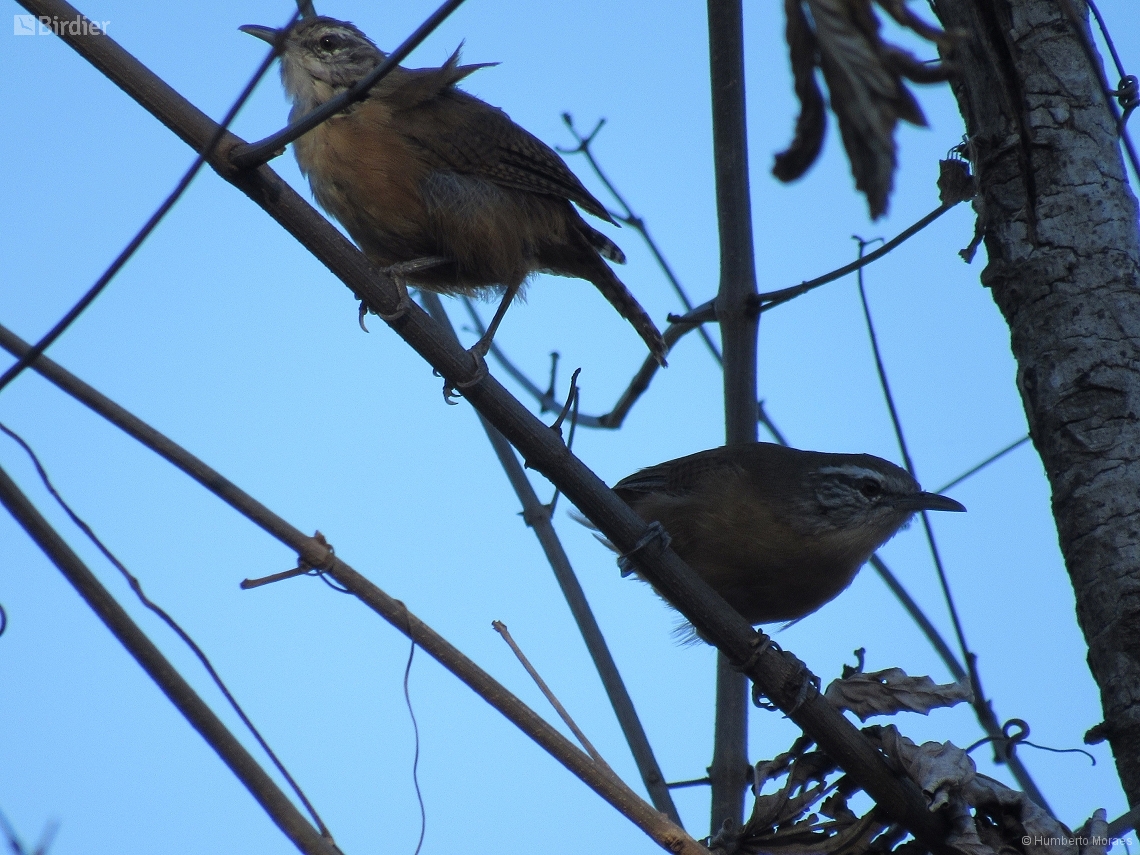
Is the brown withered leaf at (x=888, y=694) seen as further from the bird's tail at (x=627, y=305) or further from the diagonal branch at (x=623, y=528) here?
the bird's tail at (x=627, y=305)

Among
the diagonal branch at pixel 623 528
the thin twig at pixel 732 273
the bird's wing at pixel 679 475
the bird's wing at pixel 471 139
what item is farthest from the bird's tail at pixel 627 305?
the diagonal branch at pixel 623 528

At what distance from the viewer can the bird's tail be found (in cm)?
438

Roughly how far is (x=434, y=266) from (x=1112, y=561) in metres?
2.44

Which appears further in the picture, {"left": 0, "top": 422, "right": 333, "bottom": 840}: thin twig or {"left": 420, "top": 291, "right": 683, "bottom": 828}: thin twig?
{"left": 420, "top": 291, "right": 683, "bottom": 828}: thin twig

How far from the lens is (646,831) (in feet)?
6.26

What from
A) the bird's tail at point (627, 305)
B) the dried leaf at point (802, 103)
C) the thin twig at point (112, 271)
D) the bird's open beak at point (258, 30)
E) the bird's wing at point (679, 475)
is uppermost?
the bird's open beak at point (258, 30)

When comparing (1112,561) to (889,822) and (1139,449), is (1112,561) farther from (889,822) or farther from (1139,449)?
(889,822)

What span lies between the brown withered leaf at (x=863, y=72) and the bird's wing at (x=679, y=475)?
2786 mm

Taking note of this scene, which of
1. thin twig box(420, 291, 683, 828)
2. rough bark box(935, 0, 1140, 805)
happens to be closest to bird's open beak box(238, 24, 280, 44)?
thin twig box(420, 291, 683, 828)

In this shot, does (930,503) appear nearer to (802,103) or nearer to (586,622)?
(586,622)

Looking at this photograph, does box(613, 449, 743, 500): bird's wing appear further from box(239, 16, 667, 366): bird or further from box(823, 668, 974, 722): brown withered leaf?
box(823, 668, 974, 722): brown withered leaf

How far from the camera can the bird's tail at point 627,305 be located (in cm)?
438

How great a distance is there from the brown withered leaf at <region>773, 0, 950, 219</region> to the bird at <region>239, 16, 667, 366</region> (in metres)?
2.40

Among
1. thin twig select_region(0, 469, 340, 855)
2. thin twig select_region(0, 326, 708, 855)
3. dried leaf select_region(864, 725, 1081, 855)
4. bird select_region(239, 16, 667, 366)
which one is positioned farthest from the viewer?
bird select_region(239, 16, 667, 366)
